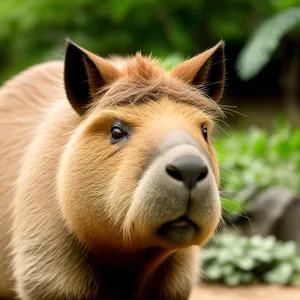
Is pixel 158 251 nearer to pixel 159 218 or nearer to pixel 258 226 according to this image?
pixel 159 218

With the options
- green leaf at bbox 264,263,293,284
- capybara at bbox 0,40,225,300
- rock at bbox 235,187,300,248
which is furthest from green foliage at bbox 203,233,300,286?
capybara at bbox 0,40,225,300

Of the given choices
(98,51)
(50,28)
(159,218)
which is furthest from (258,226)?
(50,28)

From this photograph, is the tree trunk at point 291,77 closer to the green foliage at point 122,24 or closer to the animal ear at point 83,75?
the green foliage at point 122,24

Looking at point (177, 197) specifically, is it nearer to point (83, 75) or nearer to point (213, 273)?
point (83, 75)

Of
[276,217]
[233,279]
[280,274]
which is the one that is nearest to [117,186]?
[233,279]

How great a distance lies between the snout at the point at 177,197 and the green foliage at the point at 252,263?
317 cm

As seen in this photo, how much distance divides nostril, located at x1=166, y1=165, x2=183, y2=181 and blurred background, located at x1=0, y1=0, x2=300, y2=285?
49.9 inches

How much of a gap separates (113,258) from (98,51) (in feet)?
28.2

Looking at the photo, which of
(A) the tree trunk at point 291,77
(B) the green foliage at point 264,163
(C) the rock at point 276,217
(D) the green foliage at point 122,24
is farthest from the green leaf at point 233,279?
(A) the tree trunk at point 291,77

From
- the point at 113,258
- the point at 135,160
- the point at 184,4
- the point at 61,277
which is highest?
the point at 184,4

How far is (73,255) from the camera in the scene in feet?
14.6

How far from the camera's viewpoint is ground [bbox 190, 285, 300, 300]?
21.1 feet

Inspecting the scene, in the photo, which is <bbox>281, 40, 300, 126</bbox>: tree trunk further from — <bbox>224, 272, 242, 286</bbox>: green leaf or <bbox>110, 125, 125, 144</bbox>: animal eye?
<bbox>110, 125, 125, 144</bbox>: animal eye

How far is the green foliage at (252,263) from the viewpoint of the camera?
22.6ft
